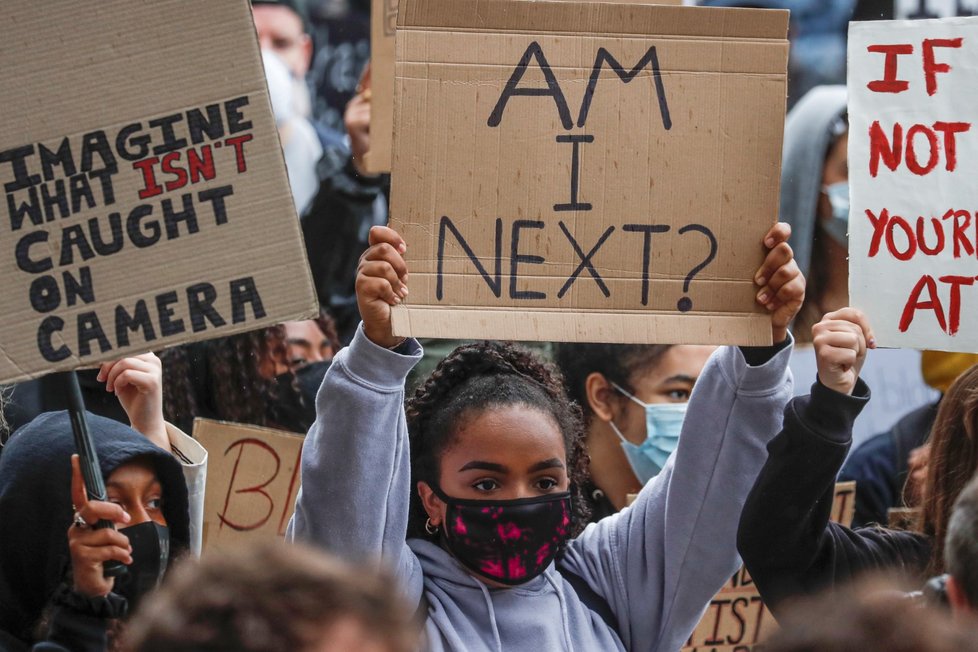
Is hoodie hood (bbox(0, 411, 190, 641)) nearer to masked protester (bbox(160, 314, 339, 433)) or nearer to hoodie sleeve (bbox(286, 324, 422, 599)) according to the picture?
hoodie sleeve (bbox(286, 324, 422, 599))

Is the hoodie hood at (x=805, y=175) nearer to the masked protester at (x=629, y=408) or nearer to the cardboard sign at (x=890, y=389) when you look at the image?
the cardboard sign at (x=890, y=389)

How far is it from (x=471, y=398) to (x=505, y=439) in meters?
0.13

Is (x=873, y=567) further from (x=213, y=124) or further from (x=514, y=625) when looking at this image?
(x=213, y=124)

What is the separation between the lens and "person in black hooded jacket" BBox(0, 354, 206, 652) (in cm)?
243

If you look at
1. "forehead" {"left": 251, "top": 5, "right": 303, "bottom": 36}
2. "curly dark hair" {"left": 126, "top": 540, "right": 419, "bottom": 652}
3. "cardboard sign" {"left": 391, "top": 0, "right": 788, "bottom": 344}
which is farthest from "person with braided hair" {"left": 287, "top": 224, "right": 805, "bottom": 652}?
"forehead" {"left": 251, "top": 5, "right": 303, "bottom": 36}

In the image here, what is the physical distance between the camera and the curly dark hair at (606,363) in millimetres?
4578

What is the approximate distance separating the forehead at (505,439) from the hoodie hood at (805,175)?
3.86 m

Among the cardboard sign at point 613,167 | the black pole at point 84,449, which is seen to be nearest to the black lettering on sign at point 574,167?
the cardboard sign at point 613,167

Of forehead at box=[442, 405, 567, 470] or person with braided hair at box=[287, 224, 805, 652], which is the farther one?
forehead at box=[442, 405, 567, 470]

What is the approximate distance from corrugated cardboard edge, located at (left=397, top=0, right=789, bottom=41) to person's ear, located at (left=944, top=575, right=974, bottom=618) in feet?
4.04

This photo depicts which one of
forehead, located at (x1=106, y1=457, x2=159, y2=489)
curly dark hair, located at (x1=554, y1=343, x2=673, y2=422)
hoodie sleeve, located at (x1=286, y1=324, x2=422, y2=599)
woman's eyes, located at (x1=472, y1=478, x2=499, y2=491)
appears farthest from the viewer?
curly dark hair, located at (x1=554, y1=343, x2=673, y2=422)

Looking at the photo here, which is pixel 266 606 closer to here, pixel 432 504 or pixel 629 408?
pixel 432 504

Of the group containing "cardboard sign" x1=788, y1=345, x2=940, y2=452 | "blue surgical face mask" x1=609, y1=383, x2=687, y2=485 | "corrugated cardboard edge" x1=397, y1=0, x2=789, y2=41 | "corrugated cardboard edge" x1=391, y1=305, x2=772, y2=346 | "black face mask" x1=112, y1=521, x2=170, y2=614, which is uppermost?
"corrugated cardboard edge" x1=397, y1=0, x2=789, y2=41

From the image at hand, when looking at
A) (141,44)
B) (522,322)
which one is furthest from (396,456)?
(141,44)
